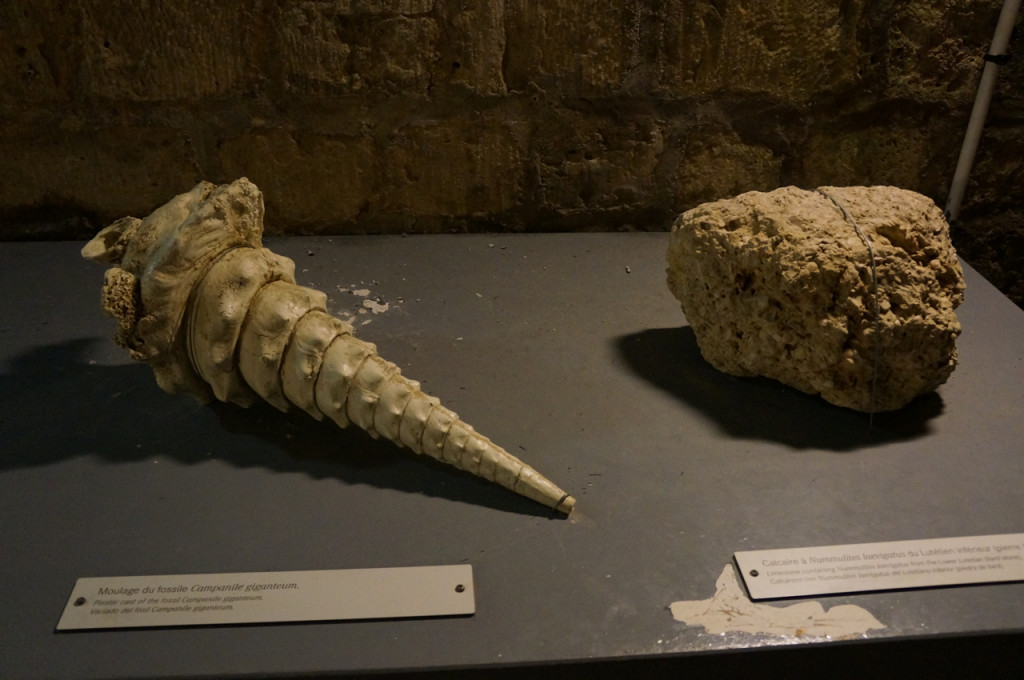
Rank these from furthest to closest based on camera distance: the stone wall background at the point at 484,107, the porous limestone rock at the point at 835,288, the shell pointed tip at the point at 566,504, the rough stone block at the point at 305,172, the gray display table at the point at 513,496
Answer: the rough stone block at the point at 305,172 < the stone wall background at the point at 484,107 < the porous limestone rock at the point at 835,288 < the shell pointed tip at the point at 566,504 < the gray display table at the point at 513,496

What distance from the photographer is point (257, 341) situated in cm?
142

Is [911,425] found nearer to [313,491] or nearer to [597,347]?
[597,347]

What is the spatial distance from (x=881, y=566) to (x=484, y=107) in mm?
1552

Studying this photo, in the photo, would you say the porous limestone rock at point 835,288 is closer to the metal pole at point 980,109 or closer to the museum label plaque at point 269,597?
the museum label plaque at point 269,597

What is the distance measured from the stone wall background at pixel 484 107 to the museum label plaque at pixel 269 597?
4.55 feet

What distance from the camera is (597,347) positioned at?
1850mm

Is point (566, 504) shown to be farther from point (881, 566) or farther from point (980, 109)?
point (980, 109)

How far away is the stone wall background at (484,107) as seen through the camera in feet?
7.08

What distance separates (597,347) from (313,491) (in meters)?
0.72

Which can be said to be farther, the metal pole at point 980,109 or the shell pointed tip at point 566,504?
the metal pole at point 980,109

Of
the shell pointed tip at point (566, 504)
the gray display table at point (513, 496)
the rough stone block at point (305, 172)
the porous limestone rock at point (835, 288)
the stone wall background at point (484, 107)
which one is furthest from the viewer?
the rough stone block at point (305, 172)

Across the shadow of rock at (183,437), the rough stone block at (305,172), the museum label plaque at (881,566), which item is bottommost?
the shadow of rock at (183,437)

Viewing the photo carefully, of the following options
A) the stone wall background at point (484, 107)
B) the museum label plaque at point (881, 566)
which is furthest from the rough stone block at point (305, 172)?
the museum label plaque at point (881, 566)

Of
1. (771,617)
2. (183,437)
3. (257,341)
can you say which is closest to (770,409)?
(771,617)
